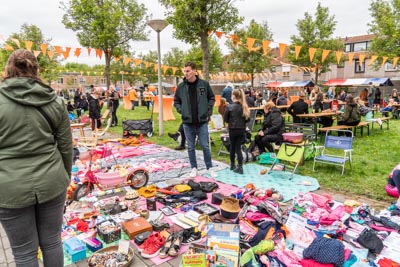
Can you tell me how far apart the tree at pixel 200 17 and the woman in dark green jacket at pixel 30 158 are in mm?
10081

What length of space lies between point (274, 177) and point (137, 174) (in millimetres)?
2558

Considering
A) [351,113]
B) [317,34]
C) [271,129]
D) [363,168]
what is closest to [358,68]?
[317,34]

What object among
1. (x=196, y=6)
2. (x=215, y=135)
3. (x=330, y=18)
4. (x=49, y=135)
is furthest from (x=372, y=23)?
(x=49, y=135)

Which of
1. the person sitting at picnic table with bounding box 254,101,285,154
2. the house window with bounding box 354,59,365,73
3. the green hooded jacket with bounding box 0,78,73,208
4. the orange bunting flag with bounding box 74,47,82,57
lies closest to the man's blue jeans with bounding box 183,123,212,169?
the person sitting at picnic table with bounding box 254,101,285,154

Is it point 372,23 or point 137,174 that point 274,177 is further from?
point 372,23

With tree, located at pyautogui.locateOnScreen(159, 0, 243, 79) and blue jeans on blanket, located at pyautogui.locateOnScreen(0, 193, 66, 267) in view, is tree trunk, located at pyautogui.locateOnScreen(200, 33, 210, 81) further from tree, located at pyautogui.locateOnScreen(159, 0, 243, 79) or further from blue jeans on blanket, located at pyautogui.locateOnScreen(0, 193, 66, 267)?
blue jeans on blanket, located at pyautogui.locateOnScreen(0, 193, 66, 267)

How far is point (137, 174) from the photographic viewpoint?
201 inches

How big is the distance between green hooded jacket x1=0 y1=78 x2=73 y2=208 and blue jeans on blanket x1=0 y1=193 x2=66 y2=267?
106 mm

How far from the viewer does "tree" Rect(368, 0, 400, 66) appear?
874 inches

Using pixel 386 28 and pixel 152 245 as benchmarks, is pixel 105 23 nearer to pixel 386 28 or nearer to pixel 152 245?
pixel 152 245

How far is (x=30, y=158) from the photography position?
1865 millimetres

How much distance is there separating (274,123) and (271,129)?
151mm

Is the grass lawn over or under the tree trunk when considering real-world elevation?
under

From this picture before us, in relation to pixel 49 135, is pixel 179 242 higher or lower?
lower
